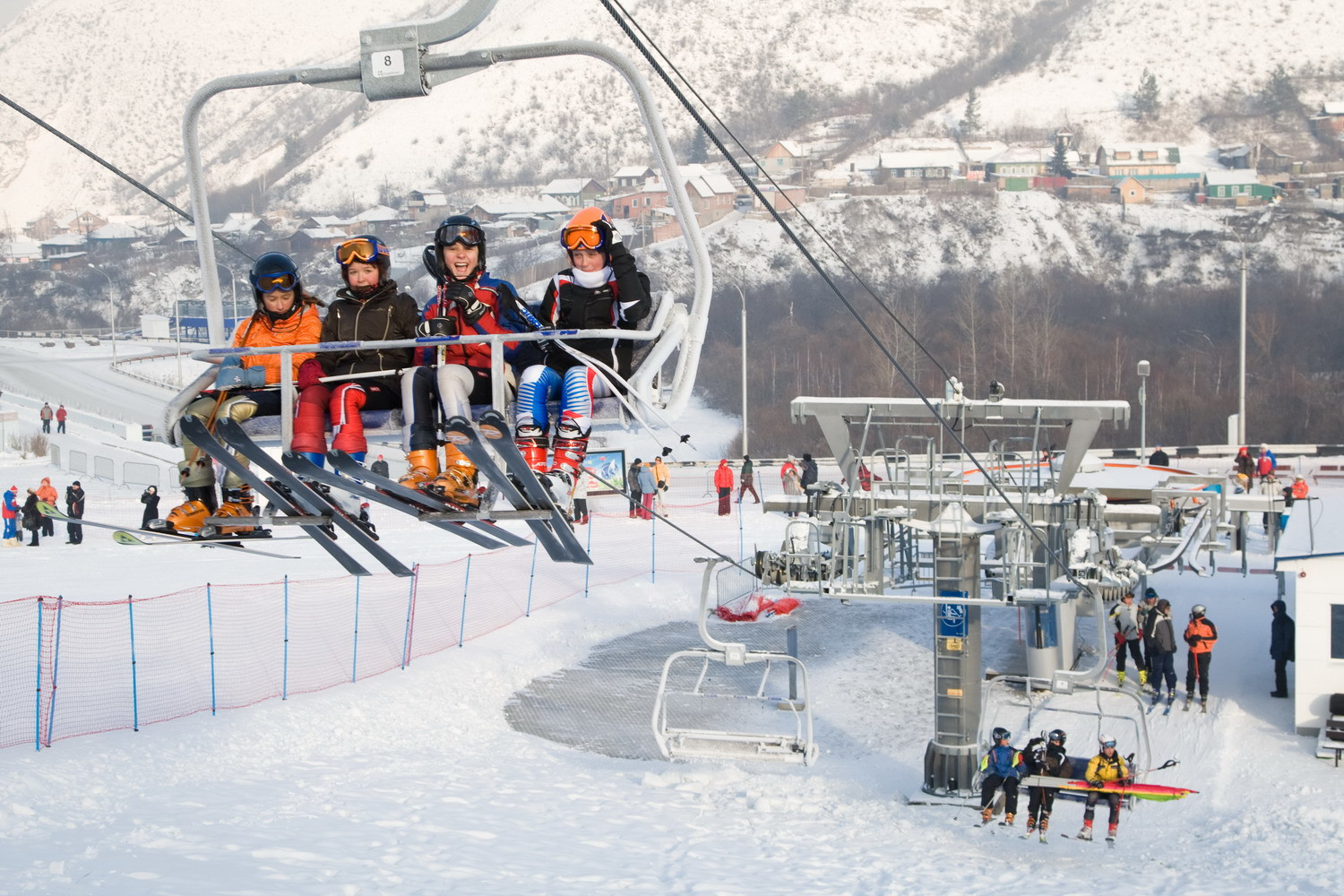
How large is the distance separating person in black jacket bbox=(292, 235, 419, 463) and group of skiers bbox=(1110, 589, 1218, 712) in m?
12.9

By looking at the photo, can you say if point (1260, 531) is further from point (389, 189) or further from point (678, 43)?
point (678, 43)

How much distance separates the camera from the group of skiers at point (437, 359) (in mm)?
6527

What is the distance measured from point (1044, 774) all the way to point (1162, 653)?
4712mm

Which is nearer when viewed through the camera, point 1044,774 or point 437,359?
point 437,359

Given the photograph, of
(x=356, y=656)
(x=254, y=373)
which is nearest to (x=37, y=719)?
(x=356, y=656)

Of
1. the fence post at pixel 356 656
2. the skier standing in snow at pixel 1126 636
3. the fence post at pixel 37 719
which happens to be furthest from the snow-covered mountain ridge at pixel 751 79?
the fence post at pixel 37 719

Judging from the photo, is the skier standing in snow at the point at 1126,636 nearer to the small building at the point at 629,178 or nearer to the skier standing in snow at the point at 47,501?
the skier standing in snow at the point at 47,501

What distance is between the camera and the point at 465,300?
6.62 metres

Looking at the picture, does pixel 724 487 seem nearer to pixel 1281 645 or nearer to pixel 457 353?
pixel 1281 645

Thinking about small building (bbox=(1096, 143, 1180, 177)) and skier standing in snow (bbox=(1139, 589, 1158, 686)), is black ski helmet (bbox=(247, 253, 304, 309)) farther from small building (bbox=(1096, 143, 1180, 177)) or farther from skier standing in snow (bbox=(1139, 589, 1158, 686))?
small building (bbox=(1096, 143, 1180, 177))

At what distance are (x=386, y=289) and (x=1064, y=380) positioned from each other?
76.6m

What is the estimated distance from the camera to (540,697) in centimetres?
2181

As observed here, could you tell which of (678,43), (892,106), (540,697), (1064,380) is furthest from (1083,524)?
(678,43)

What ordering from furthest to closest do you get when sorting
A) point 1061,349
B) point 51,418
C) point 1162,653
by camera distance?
point 1061,349, point 51,418, point 1162,653
